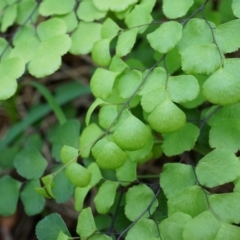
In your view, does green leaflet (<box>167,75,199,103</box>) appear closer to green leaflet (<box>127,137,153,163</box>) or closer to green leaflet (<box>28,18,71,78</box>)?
green leaflet (<box>127,137,153,163</box>)

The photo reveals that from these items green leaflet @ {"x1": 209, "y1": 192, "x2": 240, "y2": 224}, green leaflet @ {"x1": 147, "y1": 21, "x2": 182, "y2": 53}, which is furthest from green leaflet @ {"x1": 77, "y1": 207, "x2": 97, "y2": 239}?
green leaflet @ {"x1": 147, "y1": 21, "x2": 182, "y2": 53}

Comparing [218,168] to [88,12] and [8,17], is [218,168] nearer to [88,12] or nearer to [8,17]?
[88,12]

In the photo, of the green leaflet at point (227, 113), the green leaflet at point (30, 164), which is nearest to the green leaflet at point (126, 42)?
the green leaflet at point (227, 113)

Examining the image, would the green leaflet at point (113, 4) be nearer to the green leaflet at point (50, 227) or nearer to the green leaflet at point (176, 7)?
the green leaflet at point (176, 7)

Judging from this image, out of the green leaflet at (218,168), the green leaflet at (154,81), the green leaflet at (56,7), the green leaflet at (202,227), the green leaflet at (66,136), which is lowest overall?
the green leaflet at (66,136)

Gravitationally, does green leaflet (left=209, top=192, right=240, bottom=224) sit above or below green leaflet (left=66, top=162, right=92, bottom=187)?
below
